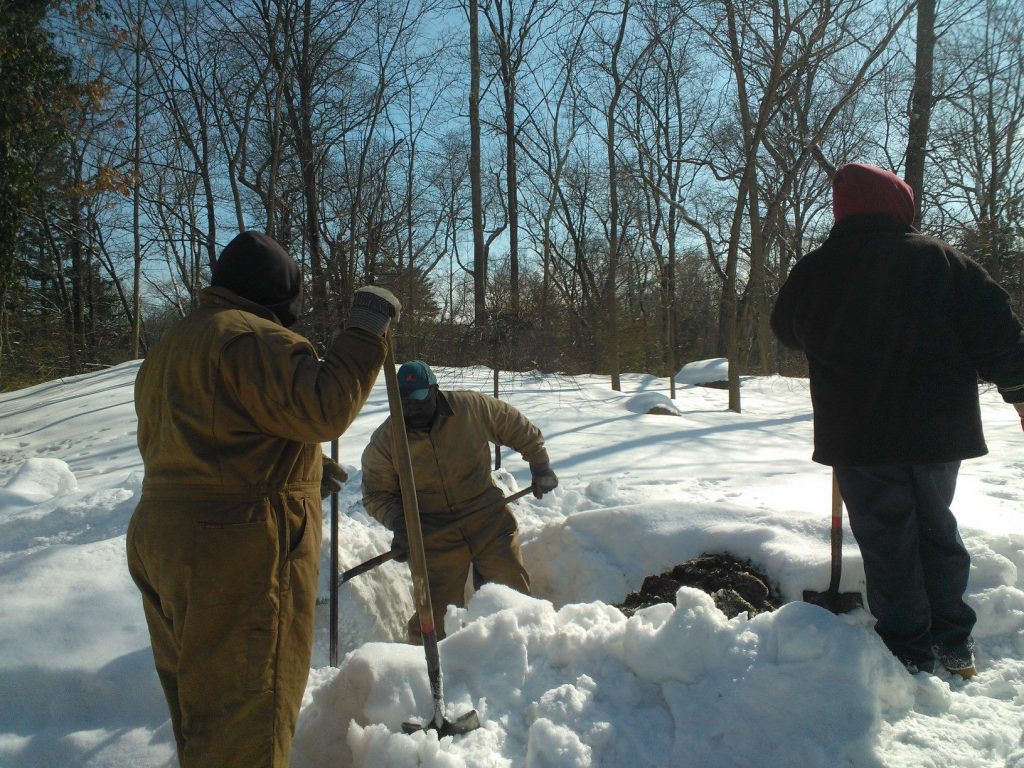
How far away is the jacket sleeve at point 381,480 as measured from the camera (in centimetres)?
380

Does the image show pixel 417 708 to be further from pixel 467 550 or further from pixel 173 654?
pixel 467 550

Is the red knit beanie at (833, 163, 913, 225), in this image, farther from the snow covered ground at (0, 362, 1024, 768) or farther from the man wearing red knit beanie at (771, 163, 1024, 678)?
the snow covered ground at (0, 362, 1024, 768)

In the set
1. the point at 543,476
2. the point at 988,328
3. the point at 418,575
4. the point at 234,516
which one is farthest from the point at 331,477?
the point at 988,328

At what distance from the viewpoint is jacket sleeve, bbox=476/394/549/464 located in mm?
3961

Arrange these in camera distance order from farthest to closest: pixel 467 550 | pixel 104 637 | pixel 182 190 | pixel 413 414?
1. pixel 182 190
2. pixel 467 550
3. pixel 413 414
4. pixel 104 637

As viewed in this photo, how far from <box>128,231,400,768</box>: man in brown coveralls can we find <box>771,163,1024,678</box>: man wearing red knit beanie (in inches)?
63.0

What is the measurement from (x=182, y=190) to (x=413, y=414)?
2394 cm

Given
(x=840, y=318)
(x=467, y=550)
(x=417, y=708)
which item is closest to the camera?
(x=417, y=708)

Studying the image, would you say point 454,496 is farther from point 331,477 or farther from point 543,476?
point 331,477

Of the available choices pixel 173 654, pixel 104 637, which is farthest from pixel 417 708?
pixel 104 637

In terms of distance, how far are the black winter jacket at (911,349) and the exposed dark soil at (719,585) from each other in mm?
937

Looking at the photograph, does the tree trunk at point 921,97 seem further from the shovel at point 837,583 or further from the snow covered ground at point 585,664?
the shovel at point 837,583

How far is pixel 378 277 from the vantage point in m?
15.9

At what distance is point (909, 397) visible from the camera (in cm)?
227
